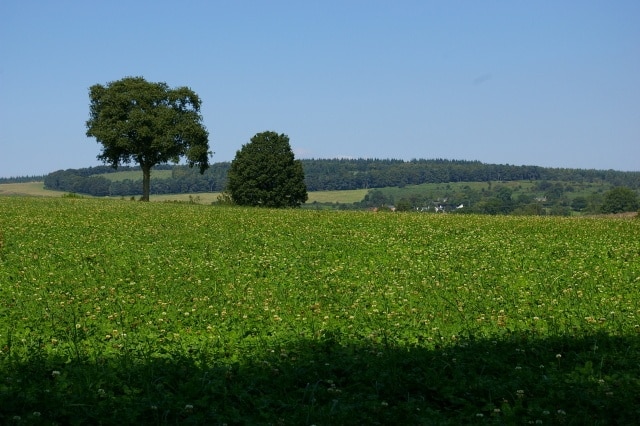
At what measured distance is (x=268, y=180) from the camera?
8438 centimetres

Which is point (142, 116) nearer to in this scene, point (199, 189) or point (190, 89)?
point (190, 89)

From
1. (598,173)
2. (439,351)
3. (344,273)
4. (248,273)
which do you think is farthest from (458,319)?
(598,173)

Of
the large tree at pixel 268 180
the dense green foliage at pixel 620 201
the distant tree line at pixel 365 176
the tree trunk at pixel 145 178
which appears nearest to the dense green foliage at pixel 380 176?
the distant tree line at pixel 365 176

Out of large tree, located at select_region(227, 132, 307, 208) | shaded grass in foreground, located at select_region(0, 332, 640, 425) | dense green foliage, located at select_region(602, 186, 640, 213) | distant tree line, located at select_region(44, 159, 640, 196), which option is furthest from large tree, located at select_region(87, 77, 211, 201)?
distant tree line, located at select_region(44, 159, 640, 196)

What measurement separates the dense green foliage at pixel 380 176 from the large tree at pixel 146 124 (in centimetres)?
7951

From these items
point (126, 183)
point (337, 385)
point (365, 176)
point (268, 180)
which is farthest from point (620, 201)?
point (126, 183)

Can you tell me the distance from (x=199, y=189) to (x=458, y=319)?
150 m

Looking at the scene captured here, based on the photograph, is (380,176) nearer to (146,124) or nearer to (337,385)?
(146,124)

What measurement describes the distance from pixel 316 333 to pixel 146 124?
64.6 metres

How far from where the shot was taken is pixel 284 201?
277 feet

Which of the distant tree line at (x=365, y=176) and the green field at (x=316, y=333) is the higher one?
the distant tree line at (x=365, y=176)

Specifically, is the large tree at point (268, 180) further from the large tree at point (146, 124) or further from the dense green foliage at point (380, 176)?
the dense green foliage at point (380, 176)

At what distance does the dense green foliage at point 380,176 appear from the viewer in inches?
6329

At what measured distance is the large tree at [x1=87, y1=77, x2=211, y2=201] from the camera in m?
72.9
